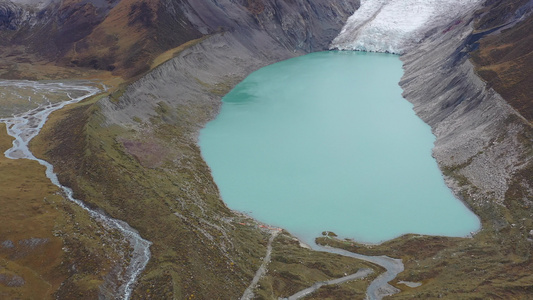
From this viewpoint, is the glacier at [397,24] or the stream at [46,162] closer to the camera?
the stream at [46,162]

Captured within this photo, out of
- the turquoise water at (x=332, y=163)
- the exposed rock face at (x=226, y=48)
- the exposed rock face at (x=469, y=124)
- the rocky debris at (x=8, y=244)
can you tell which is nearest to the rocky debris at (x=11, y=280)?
the rocky debris at (x=8, y=244)

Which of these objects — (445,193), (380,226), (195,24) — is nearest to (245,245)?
(380,226)

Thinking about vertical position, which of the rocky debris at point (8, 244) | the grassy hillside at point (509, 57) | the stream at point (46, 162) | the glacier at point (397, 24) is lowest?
→ the rocky debris at point (8, 244)

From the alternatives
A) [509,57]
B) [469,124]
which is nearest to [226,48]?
[509,57]

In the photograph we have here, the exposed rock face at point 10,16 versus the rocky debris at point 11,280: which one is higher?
the exposed rock face at point 10,16

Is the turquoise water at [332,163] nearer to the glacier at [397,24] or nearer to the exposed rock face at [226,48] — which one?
the exposed rock face at [226,48]
